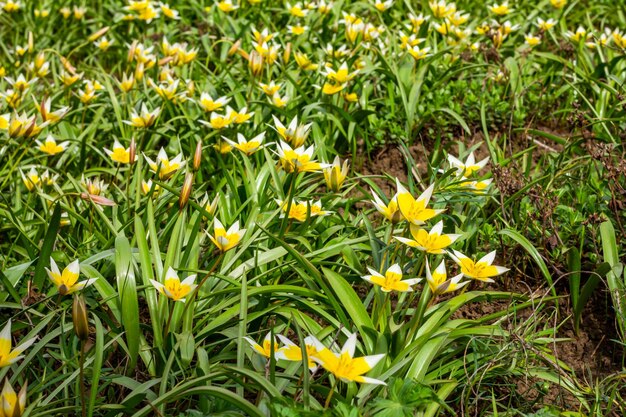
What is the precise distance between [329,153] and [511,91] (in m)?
0.96

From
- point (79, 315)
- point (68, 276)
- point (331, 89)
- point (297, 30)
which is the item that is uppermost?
point (79, 315)

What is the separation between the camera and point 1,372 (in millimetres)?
1753

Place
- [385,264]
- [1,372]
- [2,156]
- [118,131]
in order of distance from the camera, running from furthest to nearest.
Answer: [118,131] < [2,156] < [385,264] < [1,372]

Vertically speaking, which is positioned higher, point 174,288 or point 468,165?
point 174,288

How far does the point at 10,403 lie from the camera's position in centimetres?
148

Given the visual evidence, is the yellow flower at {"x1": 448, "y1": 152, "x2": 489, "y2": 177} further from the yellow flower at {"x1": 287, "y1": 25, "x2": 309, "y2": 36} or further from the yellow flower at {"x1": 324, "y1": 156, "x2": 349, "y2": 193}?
the yellow flower at {"x1": 287, "y1": 25, "x2": 309, "y2": 36}

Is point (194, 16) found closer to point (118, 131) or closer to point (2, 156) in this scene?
point (118, 131)

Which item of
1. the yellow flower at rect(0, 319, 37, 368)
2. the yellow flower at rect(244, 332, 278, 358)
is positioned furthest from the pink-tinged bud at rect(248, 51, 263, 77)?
the yellow flower at rect(0, 319, 37, 368)

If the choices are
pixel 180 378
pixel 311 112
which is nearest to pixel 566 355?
pixel 180 378

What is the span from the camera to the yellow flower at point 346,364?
1531 mm

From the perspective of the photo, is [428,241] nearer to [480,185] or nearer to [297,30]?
[480,185]

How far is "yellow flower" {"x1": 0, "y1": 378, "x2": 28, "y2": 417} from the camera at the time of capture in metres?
1.45

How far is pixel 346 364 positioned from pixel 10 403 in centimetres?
67

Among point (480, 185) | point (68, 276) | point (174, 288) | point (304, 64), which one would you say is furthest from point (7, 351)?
point (304, 64)
